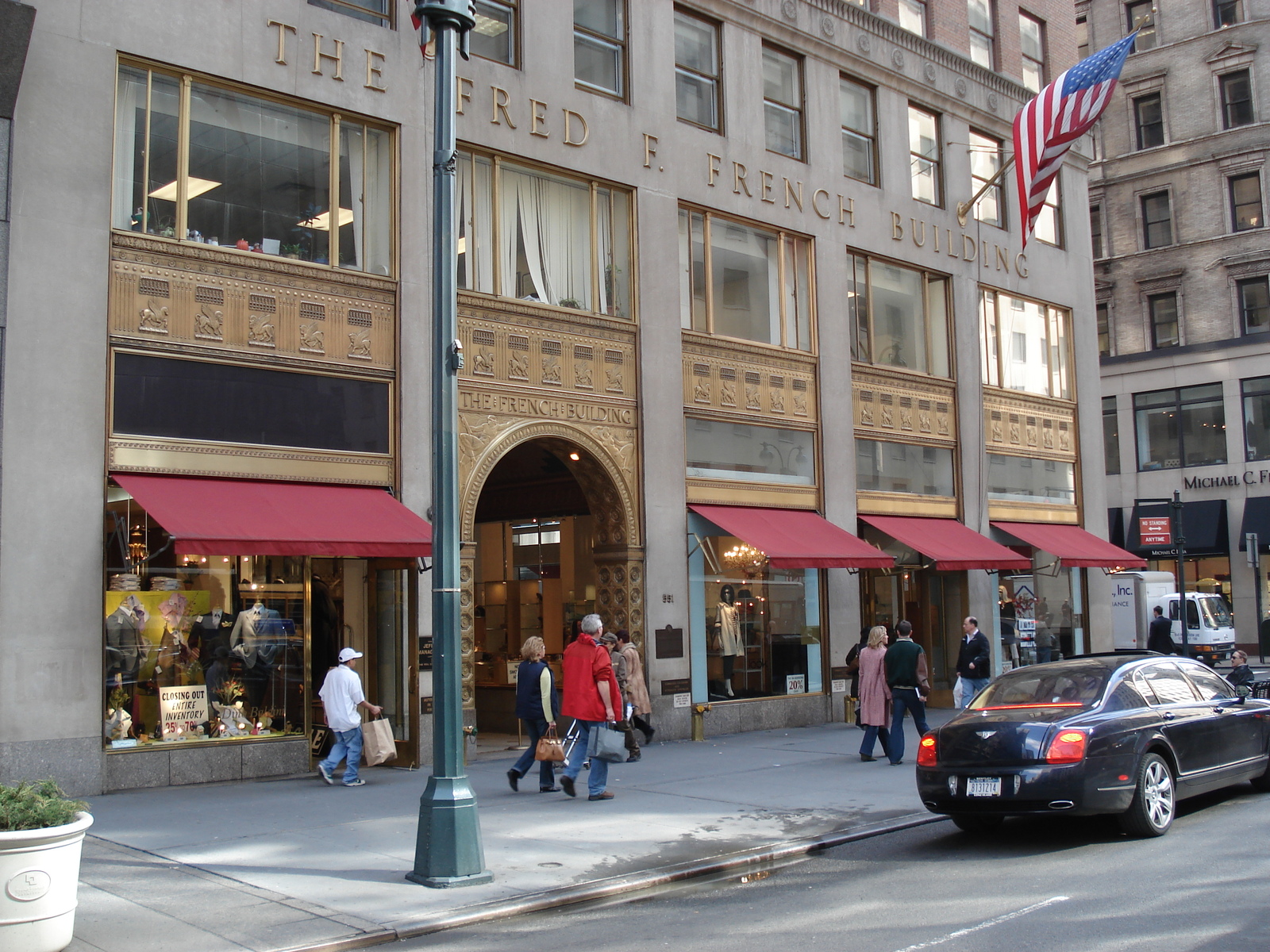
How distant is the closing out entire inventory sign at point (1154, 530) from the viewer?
135 ft

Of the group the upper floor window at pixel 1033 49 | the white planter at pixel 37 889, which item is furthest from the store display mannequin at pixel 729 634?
the upper floor window at pixel 1033 49

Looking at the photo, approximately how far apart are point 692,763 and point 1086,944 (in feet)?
29.6

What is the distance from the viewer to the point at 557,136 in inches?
706

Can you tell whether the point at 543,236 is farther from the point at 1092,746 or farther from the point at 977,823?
the point at 1092,746

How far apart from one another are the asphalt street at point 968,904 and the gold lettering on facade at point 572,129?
11.6 meters

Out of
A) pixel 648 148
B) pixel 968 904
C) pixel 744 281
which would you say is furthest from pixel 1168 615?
pixel 968 904

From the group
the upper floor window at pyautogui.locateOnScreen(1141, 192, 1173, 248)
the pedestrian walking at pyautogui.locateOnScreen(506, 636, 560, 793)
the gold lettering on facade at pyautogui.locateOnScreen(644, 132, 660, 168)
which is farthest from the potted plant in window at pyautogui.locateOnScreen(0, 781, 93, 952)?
the upper floor window at pyautogui.locateOnScreen(1141, 192, 1173, 248)

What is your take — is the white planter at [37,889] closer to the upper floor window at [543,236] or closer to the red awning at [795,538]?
the upper floor window at [543,236]

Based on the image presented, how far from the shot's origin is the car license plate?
32.2 ft

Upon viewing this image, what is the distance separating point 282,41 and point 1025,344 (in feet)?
58.5

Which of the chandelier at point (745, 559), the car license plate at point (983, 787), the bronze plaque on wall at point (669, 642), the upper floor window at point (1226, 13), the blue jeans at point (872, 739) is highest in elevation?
the upper floor window at point (1226, 13)

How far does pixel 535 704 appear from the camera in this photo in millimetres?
13203

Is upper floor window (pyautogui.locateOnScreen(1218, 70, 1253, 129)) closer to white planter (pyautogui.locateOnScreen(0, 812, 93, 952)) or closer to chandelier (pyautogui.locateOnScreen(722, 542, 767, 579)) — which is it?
chandelier (pyautogui.locateOnScreen(722, 542, 767, 579))

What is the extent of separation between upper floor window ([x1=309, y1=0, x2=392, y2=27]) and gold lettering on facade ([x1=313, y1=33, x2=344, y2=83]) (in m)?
0.50
